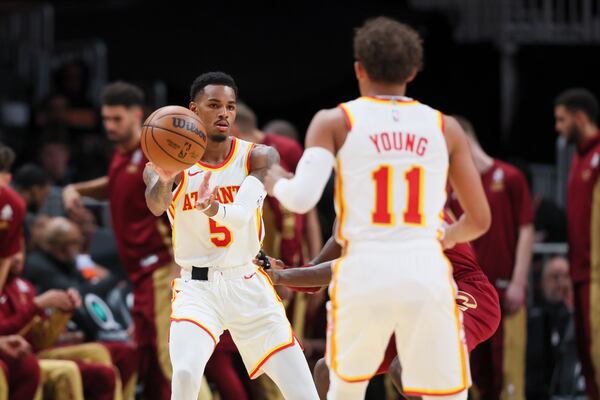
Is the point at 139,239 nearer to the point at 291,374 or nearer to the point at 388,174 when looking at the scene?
the point at 291,374

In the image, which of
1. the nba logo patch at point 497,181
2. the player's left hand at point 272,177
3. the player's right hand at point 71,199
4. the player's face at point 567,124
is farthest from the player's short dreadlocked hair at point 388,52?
the player's face at point 567,124

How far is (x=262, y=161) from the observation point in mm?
6324

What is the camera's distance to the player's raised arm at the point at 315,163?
5117 millimetres

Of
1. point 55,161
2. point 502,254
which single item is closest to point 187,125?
point 502,254

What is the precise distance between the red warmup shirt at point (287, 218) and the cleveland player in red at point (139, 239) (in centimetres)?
90

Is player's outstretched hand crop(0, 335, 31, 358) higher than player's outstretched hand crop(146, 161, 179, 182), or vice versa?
player's outstretched hand crop(146, 161, 179, 182)

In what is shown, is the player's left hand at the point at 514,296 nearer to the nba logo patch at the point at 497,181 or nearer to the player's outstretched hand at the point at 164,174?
the nba logo patch at the point at 497,181

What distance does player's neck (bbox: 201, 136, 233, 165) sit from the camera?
20.9 ft

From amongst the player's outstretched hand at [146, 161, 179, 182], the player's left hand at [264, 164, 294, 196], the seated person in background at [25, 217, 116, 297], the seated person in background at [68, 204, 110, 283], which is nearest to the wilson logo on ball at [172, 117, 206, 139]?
the player's outstretched hand at [146, 161, 179, 182]

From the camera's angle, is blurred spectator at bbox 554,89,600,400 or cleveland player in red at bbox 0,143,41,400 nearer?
cleveland player in red at bbox 0,143,41,400

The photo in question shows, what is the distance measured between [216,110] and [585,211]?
12.8 ft

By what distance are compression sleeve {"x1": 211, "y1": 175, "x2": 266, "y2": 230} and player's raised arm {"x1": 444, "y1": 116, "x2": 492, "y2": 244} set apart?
1.10 m

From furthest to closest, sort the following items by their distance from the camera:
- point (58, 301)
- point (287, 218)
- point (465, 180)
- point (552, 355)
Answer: point (552, 355) → point (287, 218) → point (58, 301) → point (465, 180)

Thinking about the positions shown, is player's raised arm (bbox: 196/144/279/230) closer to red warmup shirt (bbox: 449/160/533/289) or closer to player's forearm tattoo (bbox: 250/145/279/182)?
player's forearm tattoo (bbox: 250/145/279/182)
